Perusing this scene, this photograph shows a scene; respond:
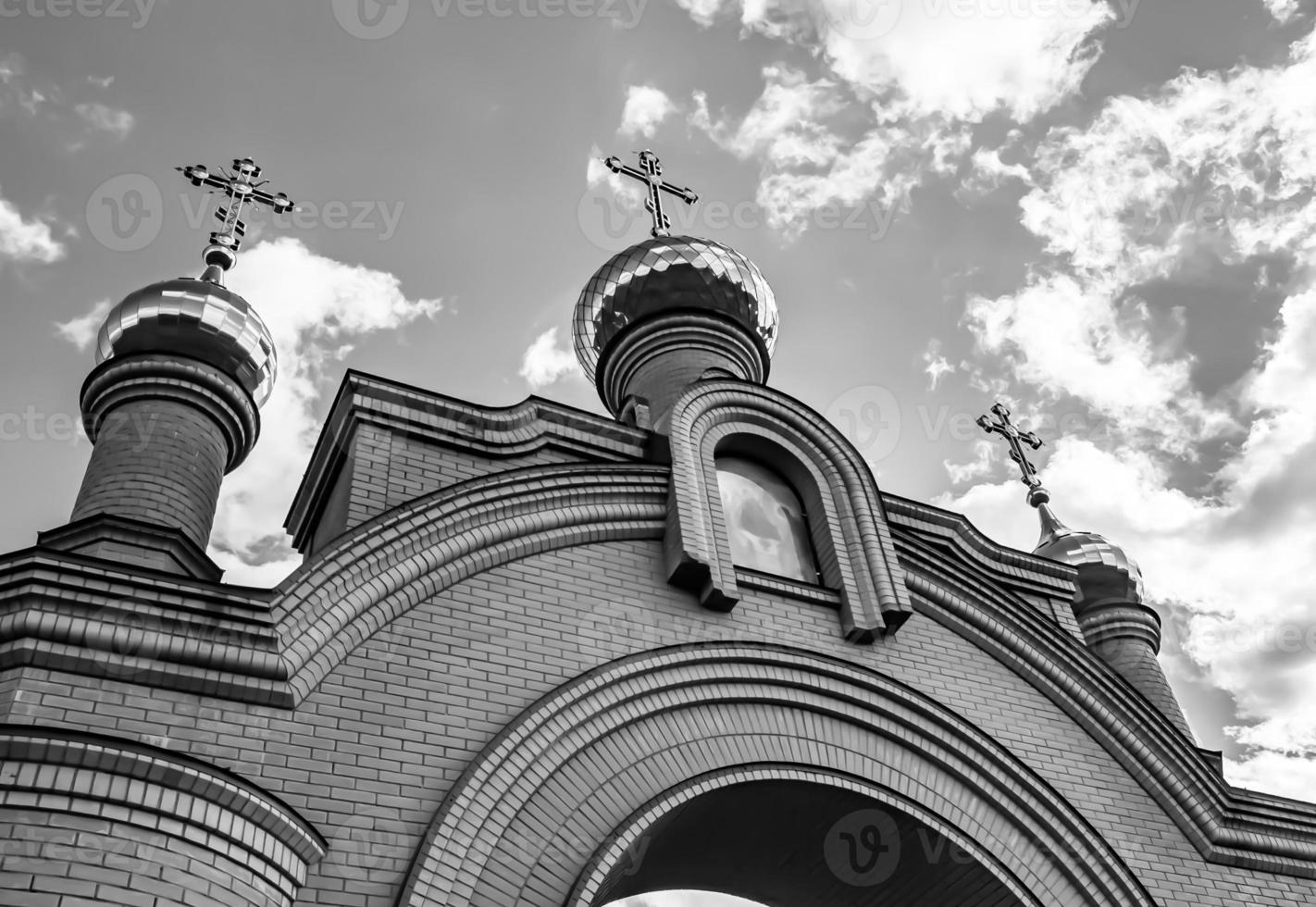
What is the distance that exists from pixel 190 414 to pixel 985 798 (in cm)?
487

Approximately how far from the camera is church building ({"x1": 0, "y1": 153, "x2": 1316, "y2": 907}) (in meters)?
4.09

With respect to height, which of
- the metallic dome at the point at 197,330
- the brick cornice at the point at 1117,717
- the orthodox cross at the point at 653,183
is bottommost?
the brick cornice at the point at 1117,717

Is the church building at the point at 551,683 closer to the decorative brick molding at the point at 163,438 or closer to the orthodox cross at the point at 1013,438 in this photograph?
the decorative brick molding at the point at 163,438

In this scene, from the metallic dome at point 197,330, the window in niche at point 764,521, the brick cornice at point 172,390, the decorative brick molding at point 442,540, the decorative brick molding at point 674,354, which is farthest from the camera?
the decorative brick molding at point 674,354

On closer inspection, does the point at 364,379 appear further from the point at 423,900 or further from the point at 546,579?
the point at 423,900

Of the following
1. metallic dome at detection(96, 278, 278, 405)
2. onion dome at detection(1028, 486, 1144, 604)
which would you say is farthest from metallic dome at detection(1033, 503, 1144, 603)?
metallic dome at detection(96, 278, 278, 405)

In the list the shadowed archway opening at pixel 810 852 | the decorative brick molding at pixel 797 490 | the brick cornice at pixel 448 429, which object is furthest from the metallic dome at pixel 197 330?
the shadowed archway opening at pixel 810 852

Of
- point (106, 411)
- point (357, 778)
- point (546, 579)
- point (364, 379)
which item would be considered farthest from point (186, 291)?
point (357, 778)

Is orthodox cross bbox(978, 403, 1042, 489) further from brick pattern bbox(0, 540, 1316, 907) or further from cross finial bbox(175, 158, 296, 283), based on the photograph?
cross finial bbox(175, 158, 296, 283)

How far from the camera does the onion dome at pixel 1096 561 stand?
1013 centimetres

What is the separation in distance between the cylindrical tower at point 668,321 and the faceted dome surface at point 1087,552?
3.17 meters

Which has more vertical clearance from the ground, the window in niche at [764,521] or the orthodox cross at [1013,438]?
the orthodox cross at [1013,438]

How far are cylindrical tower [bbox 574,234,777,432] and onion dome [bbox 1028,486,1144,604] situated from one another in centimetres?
320

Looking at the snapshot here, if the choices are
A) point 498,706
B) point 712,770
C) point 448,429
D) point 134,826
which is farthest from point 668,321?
point 134,826
